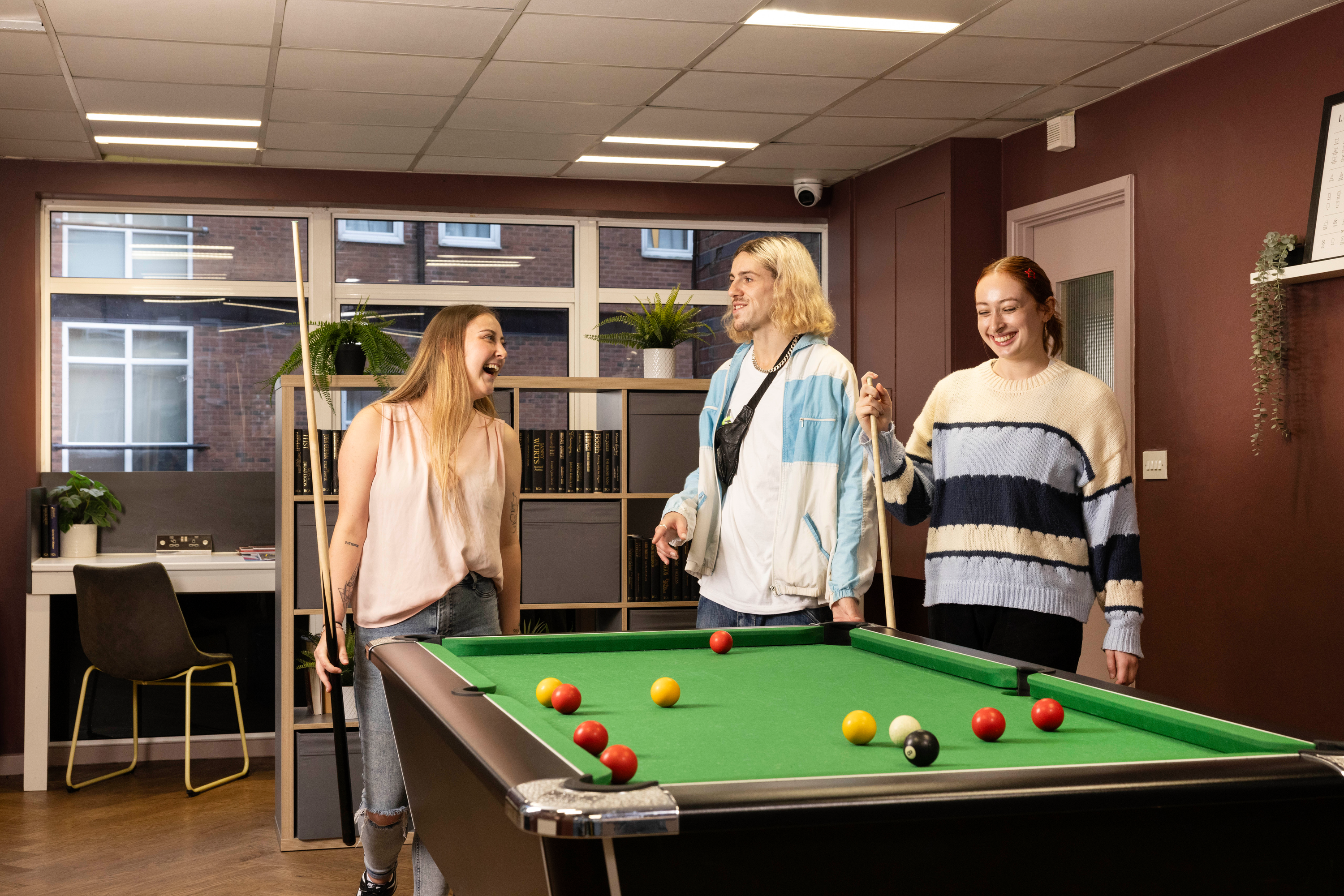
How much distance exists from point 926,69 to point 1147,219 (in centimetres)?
97

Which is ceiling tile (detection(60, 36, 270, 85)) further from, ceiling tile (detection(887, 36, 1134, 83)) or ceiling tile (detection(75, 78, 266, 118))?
ceiling tile (detection(887, 36, 1134, 83))

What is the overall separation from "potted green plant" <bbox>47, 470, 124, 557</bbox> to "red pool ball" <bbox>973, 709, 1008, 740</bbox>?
4737mm

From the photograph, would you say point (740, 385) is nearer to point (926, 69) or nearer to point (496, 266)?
point (926, 69)

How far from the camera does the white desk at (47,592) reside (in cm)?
480

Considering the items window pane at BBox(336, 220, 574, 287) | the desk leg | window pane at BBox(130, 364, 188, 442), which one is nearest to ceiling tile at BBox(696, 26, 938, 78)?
window pane at BBox(336, 220, 574, 287)

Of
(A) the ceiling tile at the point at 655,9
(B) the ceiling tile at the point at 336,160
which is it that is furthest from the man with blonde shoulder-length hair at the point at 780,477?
(B) the ceiling tile at the point at 336,160

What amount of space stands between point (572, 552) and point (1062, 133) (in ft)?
8.34

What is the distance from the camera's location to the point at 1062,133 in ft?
15.6

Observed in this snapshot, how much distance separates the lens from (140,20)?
3.62 m

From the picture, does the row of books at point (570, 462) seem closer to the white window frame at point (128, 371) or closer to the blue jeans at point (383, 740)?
the blue jeans at point (383, 740)

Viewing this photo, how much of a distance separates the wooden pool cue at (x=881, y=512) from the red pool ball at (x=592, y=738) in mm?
1145

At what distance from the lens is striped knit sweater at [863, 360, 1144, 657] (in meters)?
2.46

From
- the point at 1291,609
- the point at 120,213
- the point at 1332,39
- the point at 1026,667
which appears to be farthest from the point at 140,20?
the point at 1291,609

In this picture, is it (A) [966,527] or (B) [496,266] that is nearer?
(A) [966,527]
